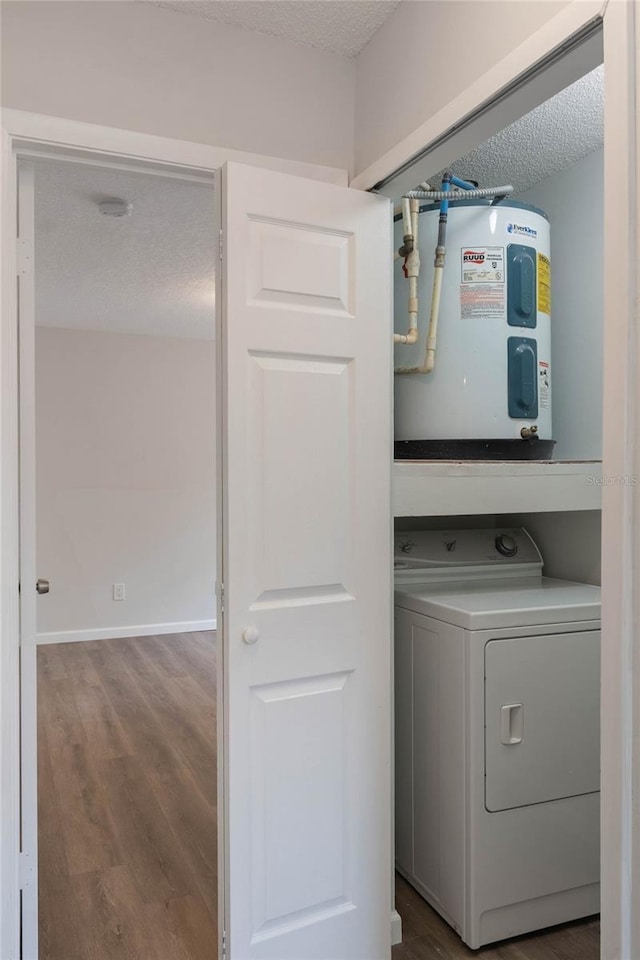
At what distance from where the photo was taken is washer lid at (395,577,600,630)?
1.93 metres

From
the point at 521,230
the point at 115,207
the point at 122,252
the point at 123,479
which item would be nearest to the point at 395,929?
the point at 521,230

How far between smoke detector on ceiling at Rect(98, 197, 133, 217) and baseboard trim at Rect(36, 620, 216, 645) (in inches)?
137

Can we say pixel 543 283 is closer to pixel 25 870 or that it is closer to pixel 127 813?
pixel 25 870

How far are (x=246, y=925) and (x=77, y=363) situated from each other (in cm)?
458

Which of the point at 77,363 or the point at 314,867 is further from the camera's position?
the point at 77,363

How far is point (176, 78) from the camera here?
1655 mm

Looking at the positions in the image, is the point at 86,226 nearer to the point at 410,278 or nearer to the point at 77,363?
the point at 410,278

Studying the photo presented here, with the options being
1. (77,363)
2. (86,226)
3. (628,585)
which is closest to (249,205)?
(628,585)

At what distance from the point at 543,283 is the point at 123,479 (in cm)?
403

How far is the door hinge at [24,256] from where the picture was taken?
5.38ft

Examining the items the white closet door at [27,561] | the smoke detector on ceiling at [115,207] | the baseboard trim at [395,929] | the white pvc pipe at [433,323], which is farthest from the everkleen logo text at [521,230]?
the baseboard trim at [395,929]

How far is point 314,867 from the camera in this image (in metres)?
1.71

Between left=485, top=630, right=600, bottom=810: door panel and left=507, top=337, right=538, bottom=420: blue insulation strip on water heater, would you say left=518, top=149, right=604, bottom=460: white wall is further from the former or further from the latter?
left=485, top=630, right=600, bottom=810: door panel

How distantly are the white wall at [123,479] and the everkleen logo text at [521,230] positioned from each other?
12.7 ft
